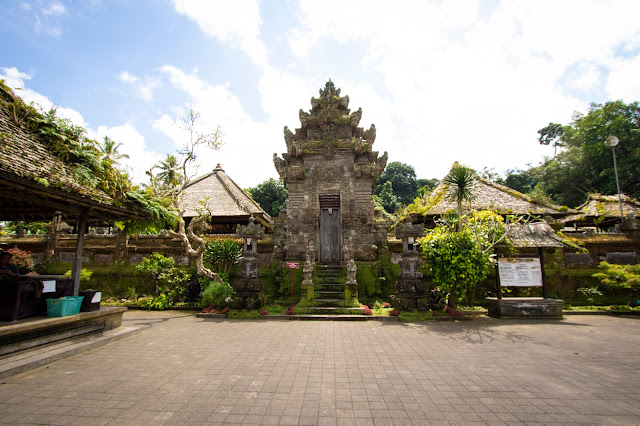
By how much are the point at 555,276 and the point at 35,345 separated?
1700 centimetres

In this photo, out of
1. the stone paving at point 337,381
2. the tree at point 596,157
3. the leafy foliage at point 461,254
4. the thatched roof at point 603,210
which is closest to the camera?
the stone paving at point 337,381

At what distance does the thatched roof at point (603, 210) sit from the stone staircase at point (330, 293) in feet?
56.4

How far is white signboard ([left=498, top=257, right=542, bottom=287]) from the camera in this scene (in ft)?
32.9

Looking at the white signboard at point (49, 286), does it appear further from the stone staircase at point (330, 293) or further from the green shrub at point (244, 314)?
the stone staircase at point (330, 293)

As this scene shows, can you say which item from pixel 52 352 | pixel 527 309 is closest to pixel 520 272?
pixel 527 309

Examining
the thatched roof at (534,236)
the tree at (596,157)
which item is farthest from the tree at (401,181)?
the thatched roof at (534,236)

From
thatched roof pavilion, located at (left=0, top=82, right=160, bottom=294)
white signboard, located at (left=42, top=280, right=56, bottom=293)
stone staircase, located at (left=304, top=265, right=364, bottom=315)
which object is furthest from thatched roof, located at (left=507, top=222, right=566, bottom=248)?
white signboard, located at (left=42, top=280, right=56, bottom=293)

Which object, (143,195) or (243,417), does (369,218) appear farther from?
(243,417)

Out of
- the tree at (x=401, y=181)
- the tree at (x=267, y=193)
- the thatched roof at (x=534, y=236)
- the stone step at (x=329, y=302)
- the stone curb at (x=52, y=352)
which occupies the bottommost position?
the stone curb at (x=52, y=352)

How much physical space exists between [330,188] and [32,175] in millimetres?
9556

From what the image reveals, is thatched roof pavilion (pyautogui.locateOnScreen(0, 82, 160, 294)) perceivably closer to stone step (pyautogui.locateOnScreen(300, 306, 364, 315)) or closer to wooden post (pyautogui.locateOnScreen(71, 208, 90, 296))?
wooden post (pyautogui.locateOnScreen(71, 208, 90, 296))

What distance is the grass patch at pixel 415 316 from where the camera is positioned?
8844 millimetres

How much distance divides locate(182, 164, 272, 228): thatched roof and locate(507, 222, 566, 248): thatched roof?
34.5 ft

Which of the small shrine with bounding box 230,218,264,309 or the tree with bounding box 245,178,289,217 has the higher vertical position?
the tree with bounding box 245,178,289,217
